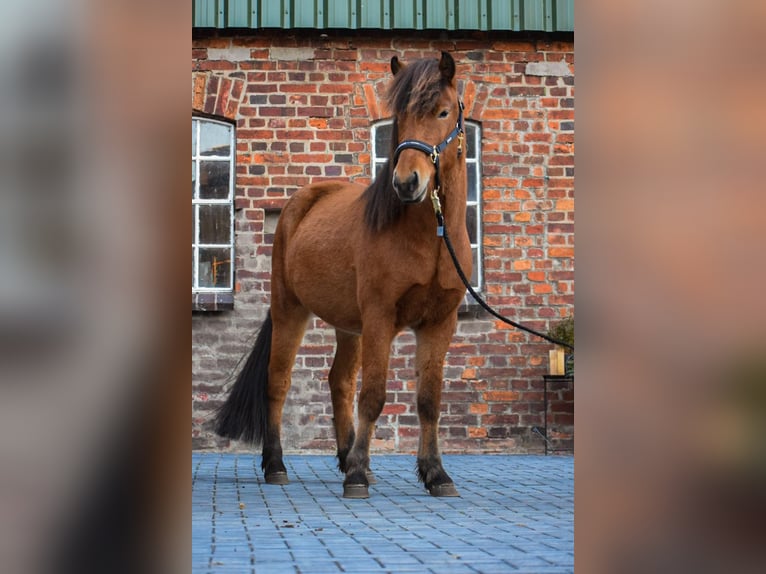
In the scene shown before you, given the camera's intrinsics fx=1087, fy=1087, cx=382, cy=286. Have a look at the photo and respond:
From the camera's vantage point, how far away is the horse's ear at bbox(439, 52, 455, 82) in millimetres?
5891

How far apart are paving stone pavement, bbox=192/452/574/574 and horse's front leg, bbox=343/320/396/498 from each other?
13cm

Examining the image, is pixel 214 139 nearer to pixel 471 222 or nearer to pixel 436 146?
pixel 471 222

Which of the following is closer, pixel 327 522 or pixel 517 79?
pixel 327 522

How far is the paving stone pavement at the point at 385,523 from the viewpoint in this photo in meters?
3.58

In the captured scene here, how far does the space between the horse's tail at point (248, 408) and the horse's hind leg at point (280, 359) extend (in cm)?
6

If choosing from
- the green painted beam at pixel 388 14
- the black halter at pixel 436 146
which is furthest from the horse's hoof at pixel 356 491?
the green painted beam at pixel 388 14

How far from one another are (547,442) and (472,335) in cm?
112

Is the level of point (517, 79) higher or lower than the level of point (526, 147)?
higher

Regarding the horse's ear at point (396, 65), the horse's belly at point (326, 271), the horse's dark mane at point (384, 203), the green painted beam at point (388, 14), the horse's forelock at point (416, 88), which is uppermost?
the green painted beam at point (388, 14)

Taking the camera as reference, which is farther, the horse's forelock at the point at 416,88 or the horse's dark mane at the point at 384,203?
the horse's dark mane at the point at 384,203

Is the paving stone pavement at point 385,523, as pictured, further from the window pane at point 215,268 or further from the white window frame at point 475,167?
the white window frame at point 475,167
